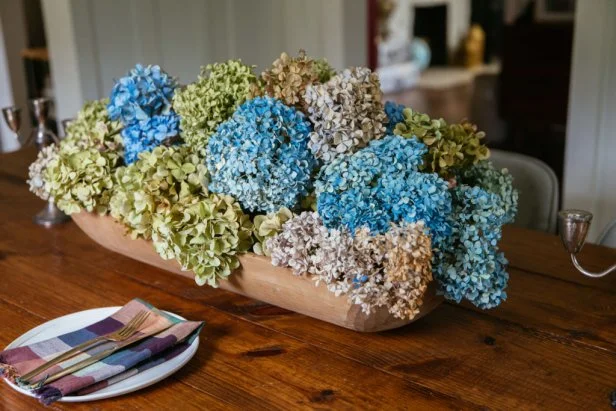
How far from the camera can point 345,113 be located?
3.56ft

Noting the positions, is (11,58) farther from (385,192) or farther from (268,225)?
(385,192)

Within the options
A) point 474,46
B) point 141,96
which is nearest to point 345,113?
point 141,96

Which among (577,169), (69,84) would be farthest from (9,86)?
(577,169)

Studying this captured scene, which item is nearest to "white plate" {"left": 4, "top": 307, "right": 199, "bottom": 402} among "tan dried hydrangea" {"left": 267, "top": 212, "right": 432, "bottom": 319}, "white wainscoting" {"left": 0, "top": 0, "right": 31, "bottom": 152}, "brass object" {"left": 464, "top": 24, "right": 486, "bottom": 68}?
"tan dried hydrangea" {"left": 267, "top": 212, "right": 432, "bottom": 319}

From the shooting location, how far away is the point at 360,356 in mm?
1050

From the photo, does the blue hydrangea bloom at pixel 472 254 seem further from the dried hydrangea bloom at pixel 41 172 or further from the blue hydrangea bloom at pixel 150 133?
the dried hydrangea bloom at pixel 41 172

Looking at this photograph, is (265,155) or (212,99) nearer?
(265,155)

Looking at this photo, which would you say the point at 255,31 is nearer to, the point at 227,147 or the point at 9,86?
the point at 9,86

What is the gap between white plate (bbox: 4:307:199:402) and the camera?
37.7 inches

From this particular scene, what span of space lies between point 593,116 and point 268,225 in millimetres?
1915

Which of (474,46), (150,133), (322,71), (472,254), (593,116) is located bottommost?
(474,46)

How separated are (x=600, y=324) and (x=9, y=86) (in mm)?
3885

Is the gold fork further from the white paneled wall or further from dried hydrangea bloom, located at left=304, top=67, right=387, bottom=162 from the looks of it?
the white paneled wall

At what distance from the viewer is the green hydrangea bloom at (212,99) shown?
1.21 meters
